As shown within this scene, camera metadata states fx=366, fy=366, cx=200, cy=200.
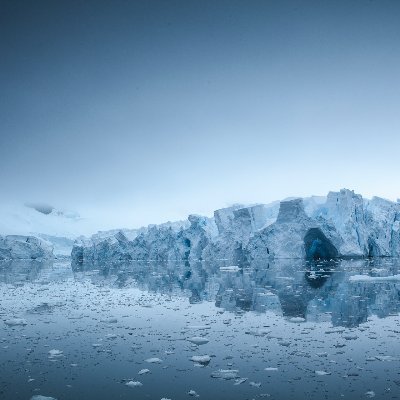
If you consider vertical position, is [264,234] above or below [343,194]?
below

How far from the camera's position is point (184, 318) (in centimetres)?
990

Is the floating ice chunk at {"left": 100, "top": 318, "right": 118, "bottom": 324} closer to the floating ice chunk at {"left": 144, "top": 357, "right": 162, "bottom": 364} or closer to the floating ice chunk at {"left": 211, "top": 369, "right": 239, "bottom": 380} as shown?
the floating ice chunk at {"left": 144, "top": 357, "right": 162, "bottom": 364}

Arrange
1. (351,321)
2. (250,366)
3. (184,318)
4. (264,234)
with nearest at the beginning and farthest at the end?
(250,366)
(351,321)
(184,318)
(264,234)

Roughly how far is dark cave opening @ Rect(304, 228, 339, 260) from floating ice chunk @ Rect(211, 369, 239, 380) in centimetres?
3251

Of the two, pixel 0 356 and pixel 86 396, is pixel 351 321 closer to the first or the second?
pixel 86 396

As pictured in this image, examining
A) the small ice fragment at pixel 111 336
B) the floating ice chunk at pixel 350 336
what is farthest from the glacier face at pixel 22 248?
the floating ice chunk at pixel 350 336

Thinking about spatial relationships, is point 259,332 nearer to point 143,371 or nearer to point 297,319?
point 297,319

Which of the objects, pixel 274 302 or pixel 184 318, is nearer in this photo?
pixel 184 318

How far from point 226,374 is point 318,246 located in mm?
38686

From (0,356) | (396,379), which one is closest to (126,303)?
(0,356)

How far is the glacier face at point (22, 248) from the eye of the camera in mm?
62397

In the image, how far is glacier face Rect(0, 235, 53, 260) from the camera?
62.4 meters

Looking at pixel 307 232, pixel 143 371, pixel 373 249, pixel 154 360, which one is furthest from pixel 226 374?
pixel 373 249

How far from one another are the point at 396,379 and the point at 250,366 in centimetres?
205
